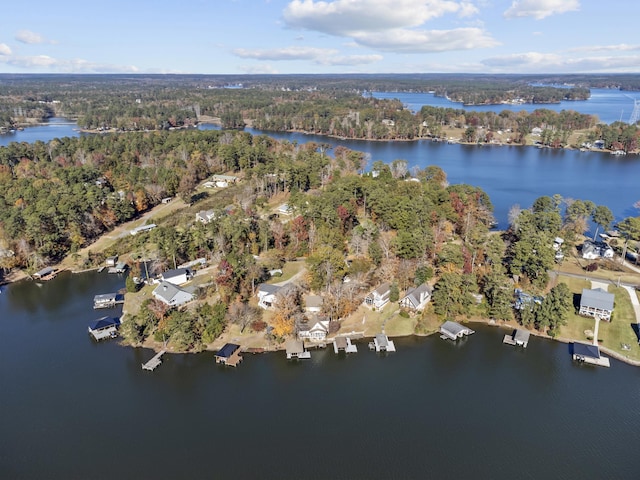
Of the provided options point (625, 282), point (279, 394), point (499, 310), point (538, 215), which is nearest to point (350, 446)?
point (279, 394)

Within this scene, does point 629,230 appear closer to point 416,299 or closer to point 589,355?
point 589,355

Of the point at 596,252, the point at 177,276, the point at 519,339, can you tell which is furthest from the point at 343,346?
the point at 596,252

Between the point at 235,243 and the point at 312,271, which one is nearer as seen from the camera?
the point at 312,271

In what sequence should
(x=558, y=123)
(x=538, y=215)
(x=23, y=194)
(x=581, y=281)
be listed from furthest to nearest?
(x=558, y=123), (x=23, y=194), (x=538, y=215), (x=581, y=281)

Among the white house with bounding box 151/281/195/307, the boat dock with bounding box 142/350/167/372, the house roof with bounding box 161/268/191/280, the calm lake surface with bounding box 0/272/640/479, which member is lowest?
the calm lake surface with bounding box 0/272/640/479

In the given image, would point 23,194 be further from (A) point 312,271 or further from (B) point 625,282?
(B) point 625,282

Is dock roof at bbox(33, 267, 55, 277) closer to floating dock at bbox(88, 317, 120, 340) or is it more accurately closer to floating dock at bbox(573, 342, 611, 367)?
floating dock at bbox(88, 317, 120, 340)

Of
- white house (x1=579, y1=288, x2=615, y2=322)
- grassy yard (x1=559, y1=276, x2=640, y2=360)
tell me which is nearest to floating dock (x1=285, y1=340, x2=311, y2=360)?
grassy yard (x1=559, y1=276, x2=640, y2=360)
